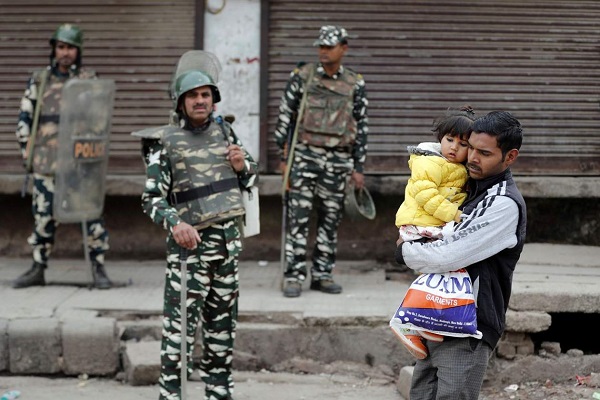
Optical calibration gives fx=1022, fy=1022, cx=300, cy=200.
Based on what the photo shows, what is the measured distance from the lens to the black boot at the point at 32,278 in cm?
756

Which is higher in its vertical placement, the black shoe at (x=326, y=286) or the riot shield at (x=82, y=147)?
the riot shield at (x=82, y=147)

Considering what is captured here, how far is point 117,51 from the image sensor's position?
8500 millimetres

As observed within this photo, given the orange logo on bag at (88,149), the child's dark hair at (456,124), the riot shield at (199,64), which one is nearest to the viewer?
the child's dark hair at (456,124)

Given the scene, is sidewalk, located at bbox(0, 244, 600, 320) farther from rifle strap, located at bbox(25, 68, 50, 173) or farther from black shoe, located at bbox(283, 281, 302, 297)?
rifle strap, located at bbox(25, 68, 50, 173)

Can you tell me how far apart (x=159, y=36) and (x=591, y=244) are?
4001 mm

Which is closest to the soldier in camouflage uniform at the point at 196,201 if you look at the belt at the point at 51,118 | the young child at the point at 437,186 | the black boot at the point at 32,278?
the young child at the point at 437,186

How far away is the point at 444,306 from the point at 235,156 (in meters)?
1.91

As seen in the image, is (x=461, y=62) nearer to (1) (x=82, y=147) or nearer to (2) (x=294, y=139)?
(2) (x=294, y=139)

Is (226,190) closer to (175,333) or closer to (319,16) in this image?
(175,333)

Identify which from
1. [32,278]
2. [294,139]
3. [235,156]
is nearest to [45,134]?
[32,278]

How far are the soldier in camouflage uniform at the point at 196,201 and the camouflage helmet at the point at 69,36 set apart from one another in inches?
94.4

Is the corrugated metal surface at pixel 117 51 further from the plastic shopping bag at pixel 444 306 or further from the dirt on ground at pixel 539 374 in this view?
the plastic shopping bag at pixel 444 306

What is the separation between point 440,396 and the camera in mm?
3889

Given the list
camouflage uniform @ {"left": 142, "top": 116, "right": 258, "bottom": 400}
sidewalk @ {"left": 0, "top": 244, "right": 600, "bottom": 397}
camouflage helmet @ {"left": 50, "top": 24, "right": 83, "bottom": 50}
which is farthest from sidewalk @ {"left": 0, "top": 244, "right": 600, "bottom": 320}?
camouflage helmet @ {"left": 50, "top": 24, "right": 83, "bottom": 50}
